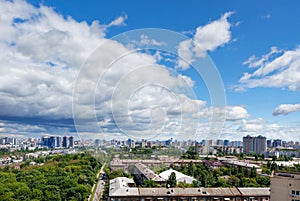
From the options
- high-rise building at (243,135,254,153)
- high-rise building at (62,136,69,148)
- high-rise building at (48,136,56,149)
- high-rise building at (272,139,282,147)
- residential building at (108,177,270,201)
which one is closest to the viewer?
residential building at (108,177,270,201)

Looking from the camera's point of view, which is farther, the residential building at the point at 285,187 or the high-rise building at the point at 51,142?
the high-rise building at the point at 51,142

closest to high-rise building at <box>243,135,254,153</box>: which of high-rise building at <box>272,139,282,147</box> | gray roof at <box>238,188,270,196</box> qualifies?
high-rise building at <box>272,139,282,147</box>

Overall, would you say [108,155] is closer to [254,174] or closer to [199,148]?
[199,148]

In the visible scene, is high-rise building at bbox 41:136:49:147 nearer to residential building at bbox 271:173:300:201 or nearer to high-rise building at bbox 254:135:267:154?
high-rise building at bbox 254:135:267:154

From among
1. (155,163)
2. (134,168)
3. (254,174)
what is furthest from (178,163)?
(254,174)

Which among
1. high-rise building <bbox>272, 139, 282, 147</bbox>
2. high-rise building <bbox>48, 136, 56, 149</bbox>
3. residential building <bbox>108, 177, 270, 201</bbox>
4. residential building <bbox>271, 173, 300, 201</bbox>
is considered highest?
residential building <bbox>271, 173, 300, 201</bbox>

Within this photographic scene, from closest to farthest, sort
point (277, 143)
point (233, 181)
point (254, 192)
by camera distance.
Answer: point (254, 192) < point (233, 181) < point (277, 143)

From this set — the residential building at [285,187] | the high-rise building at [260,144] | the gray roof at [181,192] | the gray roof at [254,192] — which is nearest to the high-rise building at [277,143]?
the high-rise building at [260,144]

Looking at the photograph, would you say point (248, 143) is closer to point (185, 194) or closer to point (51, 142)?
point (185, 194)

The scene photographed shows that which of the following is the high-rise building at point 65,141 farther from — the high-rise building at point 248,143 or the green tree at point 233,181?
the green tree at point 233,181

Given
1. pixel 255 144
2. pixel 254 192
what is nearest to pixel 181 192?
pixel 254 192
